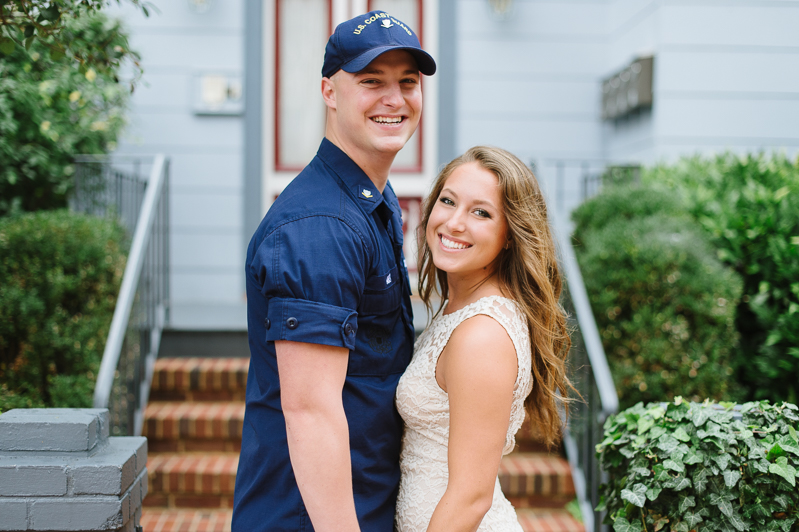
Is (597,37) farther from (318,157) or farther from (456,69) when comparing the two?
(318,157)

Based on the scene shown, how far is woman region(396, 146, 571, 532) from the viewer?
138 centimetres

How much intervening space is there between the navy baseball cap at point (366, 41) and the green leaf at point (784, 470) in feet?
4.66

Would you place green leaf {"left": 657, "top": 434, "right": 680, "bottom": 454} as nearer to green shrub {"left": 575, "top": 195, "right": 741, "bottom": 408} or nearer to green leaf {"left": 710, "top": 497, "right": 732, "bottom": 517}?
green leaf {"left": 710, "top": 497, "right": 732, "bottom": 517}

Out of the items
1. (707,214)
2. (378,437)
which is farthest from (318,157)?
(707,214)

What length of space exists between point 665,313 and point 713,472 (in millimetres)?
1974

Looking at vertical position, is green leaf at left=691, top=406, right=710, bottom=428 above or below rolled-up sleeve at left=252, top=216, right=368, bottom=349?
below

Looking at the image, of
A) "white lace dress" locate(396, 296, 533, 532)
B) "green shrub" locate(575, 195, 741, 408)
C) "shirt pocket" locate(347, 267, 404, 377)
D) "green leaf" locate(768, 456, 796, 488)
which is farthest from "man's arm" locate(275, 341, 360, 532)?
"green shrub" locate(575, 195, 741, 408)

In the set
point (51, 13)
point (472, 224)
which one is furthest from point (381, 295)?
point (51, 13)

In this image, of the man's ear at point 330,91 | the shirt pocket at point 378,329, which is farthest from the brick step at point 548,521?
the man's ear at point 330,91

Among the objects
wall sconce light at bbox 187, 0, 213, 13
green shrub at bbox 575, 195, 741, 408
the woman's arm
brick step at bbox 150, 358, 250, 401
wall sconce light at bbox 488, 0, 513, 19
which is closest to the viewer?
the woman's arm

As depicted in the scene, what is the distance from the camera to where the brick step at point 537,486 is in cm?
349

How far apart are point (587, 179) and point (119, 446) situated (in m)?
4.68

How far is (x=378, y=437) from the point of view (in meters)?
1.50

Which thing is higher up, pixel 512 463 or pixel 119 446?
pixel 119 446
